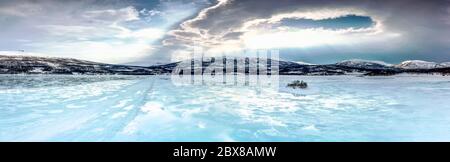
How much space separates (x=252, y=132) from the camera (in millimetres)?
5945

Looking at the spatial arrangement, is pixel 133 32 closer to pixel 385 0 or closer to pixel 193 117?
pixel 193 117

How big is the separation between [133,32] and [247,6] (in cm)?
410

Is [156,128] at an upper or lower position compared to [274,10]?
lower

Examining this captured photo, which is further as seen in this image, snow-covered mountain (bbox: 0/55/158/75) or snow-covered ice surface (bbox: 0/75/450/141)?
snow-covered mountain (bbox: 0/55/158/75)

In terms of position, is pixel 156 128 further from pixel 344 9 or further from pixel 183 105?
pixel 344 9

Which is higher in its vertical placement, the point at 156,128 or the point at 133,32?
the point at 133,32

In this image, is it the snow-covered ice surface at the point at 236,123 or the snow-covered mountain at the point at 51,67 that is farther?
the snow-covered mountain at the point at 51,67

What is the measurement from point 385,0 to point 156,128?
6039 millimetres

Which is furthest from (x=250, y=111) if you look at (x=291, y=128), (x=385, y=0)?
(x=385, y=0)

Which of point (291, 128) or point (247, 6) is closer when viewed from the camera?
point (291, 128)

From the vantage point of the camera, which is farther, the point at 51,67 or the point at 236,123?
the point at 51,67
